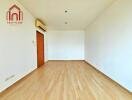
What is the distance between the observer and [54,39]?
1015cm

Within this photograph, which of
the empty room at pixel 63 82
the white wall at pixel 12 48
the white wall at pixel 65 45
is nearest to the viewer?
the empty room at pixel 63 82

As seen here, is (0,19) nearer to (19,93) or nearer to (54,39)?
(19,93)

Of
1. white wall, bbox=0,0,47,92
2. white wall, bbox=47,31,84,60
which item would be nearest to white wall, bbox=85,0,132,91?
white wall, bbox=0,0,47,92

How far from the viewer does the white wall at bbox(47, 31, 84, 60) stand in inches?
400

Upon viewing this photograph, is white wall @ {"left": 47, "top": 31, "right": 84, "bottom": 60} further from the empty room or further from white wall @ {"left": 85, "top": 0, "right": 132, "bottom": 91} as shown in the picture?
white wall @ {"left": 85, "top": 0, "right": 132, "bottom": 91}

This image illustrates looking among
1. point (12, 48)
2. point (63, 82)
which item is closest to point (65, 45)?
point (63, 82)

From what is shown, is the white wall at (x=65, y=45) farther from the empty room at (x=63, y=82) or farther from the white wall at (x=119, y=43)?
the white wall at (x=119, y=43)

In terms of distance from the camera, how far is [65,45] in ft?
33.4

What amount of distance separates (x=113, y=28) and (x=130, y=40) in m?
1.12

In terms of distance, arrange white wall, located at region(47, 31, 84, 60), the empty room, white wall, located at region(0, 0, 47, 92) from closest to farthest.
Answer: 1. the empty room
2. white wall, located at region(0, 0, 47, 92)
3. white wall, located at region(47, 31, 84, 60)

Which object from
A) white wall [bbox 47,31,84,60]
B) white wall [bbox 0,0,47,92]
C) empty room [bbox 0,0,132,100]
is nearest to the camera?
empty room [bbox 0,0,132,100]

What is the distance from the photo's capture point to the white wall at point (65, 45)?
10148mm

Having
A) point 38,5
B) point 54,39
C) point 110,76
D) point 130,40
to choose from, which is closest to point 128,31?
point 130,40

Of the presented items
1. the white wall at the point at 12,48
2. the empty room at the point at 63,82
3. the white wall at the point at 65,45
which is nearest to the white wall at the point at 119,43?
the empty room at the point at 63,82
